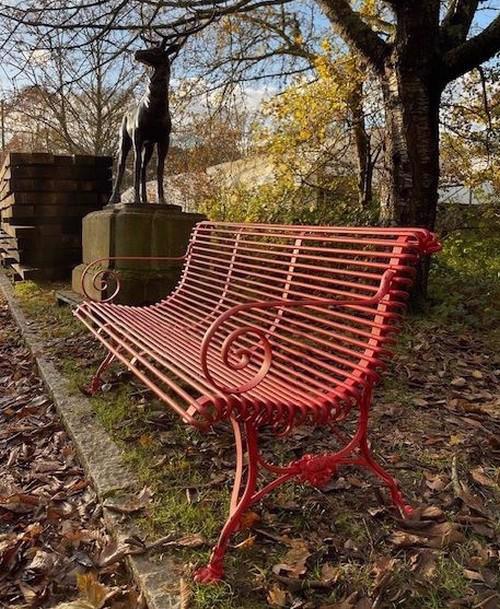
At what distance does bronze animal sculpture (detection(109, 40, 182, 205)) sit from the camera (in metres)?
4.96

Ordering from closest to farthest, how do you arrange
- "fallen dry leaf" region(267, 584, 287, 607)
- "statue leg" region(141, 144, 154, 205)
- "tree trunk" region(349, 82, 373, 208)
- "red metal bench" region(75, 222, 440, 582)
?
"fallen dry leaf" region(267, 584, 287, 607), "red metal bench" region(75, 222, 440, 582), "statue leg" region(141, 144, 154, 205), "tree trunk" region(349, 82, 373, 208)

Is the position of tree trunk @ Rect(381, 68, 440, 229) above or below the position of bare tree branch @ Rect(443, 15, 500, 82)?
below

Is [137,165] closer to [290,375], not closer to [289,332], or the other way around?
[289,332]

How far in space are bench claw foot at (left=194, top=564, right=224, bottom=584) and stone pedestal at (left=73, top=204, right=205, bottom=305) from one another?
394 centimetres

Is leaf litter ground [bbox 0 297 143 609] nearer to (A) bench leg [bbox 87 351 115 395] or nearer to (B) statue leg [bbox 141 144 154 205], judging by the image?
(A) bench leg [bbox 87 351 115 395]

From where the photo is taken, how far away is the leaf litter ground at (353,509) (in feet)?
5.88

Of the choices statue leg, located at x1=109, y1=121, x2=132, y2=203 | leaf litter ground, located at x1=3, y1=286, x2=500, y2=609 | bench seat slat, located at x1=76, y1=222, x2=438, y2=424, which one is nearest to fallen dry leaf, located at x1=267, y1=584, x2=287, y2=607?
leaf litter ground, located at x1=3, y1=286, x2=500, y2=609

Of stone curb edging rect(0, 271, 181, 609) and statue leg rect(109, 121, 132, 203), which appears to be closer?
stone curb edging rect(0, 271, 181, 609)

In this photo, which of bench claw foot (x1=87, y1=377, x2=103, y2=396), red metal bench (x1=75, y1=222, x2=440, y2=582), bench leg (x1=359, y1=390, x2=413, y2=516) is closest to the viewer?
red metal bench (x1=75, y1=222, x2=440, y2=582)

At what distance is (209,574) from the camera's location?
1.80 metres

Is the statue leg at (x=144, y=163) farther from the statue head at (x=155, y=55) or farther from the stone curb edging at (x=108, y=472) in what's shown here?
the stone curb edging at (x=108, y=472)

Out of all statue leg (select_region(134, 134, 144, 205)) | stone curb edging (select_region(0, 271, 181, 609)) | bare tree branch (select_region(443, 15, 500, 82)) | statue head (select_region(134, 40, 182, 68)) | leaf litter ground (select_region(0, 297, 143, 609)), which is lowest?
leaf litter ground (select_region(0, 297, 143, 609))

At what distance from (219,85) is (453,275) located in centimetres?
526

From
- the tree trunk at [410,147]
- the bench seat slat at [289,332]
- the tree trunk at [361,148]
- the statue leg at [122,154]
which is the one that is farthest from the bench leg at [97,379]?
the tree trunk at [361,148]
